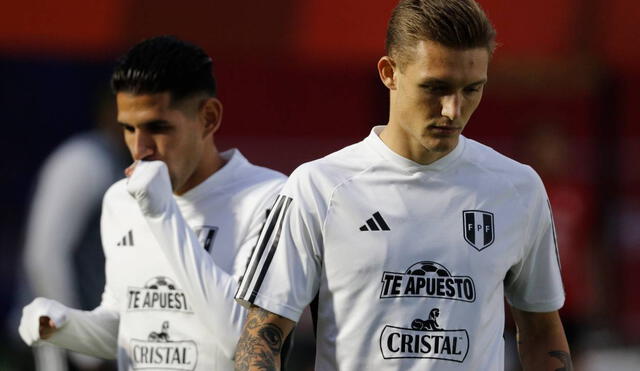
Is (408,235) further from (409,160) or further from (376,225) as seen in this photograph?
(409,160)

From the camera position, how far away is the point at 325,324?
3.43 m

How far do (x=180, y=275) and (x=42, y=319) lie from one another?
0.53 meters

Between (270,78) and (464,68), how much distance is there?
304 inches

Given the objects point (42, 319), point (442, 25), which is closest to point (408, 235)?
point (442, 25)

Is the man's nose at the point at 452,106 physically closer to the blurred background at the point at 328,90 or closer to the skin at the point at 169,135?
the skin at the point at 169,135

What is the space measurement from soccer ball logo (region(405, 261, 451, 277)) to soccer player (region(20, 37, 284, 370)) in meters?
0.69

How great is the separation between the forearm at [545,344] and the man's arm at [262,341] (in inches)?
28.7

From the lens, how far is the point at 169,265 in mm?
4027

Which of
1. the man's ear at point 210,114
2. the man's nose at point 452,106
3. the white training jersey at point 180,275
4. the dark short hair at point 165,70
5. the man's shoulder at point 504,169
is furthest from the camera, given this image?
the man's ear at point 210,114

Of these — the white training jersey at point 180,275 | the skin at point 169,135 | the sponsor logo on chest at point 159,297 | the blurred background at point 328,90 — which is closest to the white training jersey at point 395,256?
the white training jersey at point 180,275

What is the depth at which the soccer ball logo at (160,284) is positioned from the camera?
4023mm

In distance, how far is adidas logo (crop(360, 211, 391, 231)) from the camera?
3.41 m

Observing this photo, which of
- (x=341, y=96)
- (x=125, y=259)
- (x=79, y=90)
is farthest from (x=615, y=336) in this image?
(x=125, y=259)

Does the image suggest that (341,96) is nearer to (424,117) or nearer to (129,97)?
(129,97)
